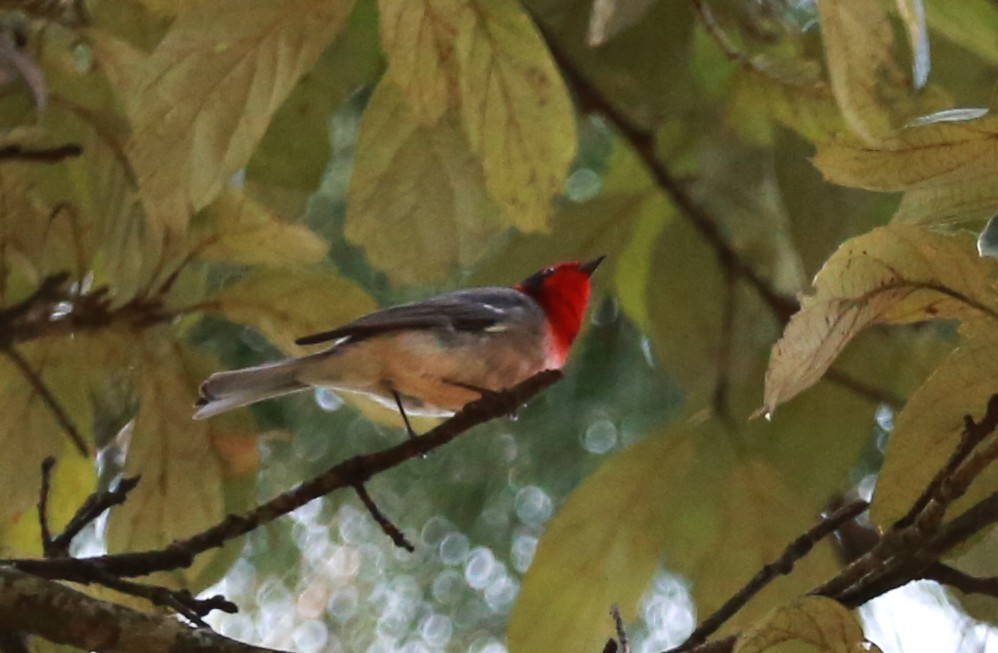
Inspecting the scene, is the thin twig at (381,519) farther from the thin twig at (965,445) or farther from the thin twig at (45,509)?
the thin twig at (965,445)

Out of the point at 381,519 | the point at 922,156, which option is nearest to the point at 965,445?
the point at 922,156

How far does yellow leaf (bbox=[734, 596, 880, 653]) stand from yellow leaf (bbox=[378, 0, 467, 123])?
433 millimetres

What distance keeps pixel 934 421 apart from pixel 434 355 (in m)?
0.75

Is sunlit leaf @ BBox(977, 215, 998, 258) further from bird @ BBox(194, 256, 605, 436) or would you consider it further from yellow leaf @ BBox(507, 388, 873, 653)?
bird @ BBox(194, 256, 605, 436)

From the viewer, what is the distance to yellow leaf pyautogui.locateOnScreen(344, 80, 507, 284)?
1.07 meters

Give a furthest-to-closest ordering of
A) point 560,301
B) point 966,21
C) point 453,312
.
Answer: point 560,301 < point 453,312 < point 966,21

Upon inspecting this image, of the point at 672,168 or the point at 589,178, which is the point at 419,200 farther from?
the point at 589,178

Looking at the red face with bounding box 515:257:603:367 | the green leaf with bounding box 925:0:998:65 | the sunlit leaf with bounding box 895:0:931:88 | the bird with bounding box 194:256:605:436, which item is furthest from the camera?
the red face with bounding box 515:257:603:367

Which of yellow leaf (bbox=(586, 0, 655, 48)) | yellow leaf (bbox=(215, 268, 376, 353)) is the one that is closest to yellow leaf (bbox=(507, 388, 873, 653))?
yellow leaf (bbox=(215, 268, 376, 353))

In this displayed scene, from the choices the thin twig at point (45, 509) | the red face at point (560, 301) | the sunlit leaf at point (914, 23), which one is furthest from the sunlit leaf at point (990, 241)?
the red face at point (560, 301)

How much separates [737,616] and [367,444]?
2.50 feet

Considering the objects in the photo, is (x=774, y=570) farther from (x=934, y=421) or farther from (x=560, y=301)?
(x=560, y=301)

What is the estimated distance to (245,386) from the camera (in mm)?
1206

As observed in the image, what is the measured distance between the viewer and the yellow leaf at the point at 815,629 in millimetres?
656
